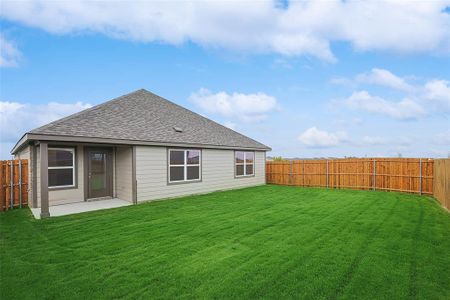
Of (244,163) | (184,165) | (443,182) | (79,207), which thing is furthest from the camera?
(244,163)

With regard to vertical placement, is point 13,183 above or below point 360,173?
above

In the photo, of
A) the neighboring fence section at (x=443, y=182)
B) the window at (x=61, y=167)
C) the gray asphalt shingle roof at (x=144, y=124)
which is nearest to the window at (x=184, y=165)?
the gray asphalt shingle roof at (x=144, y=124)

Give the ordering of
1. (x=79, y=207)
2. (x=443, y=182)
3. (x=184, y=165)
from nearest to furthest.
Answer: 1. (x=79, y=207)
2. (x=443, y=182)
3. (x=184, y=165)

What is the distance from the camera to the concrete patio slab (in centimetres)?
846

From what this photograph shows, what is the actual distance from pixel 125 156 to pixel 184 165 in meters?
2.73

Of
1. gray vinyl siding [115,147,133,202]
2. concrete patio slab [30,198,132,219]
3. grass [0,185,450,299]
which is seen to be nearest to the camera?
grass [0,185,450,299]

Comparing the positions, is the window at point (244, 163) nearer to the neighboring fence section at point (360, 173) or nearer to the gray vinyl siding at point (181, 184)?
the gray vinyl siding at point (181, 184)

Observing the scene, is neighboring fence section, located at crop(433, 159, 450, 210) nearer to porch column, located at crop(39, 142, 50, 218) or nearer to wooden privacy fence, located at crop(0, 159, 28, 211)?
porch column, located at crop(39, 142, 50, 218)

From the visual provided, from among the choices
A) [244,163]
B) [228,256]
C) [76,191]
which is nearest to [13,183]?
[76,191]

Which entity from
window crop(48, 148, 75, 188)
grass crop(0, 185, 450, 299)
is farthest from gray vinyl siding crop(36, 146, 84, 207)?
grass crop(0, 185, 450, 299)

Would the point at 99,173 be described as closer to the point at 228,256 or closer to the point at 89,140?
the point at 89,140

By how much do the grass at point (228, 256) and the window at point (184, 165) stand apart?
3946 mm

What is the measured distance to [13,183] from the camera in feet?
32.1

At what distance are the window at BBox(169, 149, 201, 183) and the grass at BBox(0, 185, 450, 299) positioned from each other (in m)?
3.95
